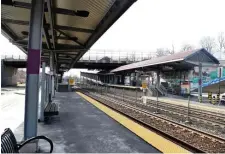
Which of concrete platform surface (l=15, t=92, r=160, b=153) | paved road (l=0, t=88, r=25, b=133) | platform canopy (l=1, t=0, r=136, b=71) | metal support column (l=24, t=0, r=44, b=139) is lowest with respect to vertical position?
concrete platform surface (l=15, t=92, r=160, b=153)

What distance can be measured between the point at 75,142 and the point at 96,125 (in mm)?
2262

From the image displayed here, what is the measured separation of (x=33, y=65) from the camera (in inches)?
191

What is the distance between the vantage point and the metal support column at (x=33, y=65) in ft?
15.8

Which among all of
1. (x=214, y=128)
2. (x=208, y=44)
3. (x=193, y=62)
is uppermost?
(x=208, y=44)

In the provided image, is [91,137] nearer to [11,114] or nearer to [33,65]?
[33,65]

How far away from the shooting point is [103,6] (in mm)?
5785

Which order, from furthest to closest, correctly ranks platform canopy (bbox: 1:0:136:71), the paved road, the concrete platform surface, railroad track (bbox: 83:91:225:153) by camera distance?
the paved road
railroad track (bbox: 83:91:225:153)
platform canopy (bbox: 1:0:136:71)
the concrete platform surface

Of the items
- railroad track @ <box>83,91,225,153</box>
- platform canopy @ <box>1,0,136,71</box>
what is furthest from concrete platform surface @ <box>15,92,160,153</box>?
platform canopy @ <box>1,0,136,71</box>

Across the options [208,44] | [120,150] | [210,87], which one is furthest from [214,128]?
[208,44]

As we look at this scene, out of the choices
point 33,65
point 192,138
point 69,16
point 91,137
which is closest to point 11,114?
point 91,137

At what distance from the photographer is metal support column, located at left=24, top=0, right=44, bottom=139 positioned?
15.8ft

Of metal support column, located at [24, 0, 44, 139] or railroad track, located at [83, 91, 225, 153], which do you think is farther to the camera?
railroad track, located at [83, 91, 225, 153]

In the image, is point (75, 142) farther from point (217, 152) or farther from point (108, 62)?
point (108, 62)

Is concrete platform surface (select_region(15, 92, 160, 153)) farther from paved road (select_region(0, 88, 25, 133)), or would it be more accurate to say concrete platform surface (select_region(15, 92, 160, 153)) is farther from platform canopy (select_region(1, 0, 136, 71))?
platform canopy (select_region(1, 0, 136, 71))
